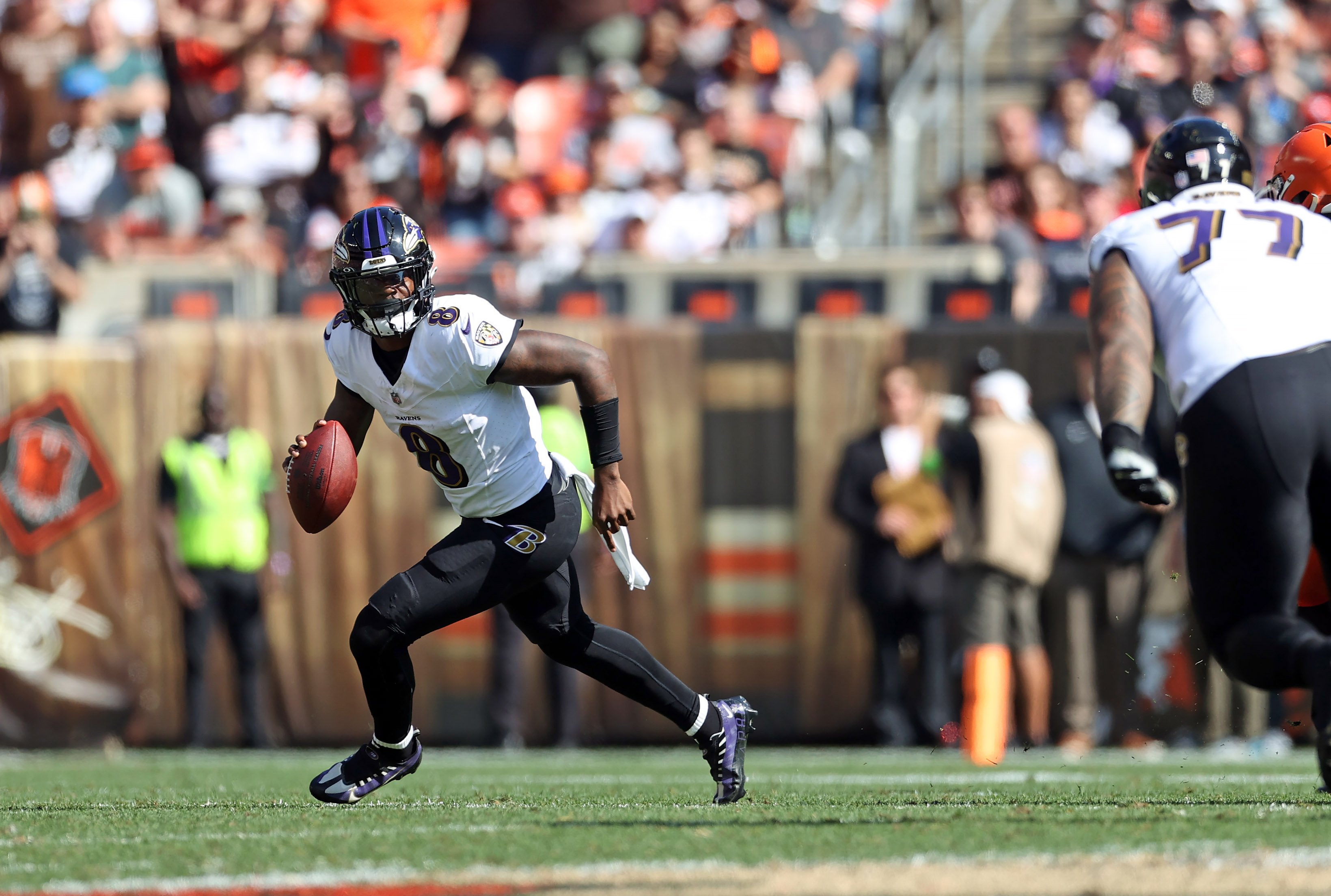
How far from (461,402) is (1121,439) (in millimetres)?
1923

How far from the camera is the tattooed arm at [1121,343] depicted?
4.22 meters

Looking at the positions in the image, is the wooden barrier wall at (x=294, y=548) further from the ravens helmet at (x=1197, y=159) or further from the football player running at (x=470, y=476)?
the ravens helmet at (x=1197, y=159)

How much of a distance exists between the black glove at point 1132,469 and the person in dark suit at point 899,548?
5455 mm

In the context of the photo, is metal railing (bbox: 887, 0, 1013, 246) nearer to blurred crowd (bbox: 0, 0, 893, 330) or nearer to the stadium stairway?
the stadium stairway

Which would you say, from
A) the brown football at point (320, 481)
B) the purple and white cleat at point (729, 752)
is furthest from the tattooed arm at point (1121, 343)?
the brown football at point (320, 481)

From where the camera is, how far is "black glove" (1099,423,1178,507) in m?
4.04

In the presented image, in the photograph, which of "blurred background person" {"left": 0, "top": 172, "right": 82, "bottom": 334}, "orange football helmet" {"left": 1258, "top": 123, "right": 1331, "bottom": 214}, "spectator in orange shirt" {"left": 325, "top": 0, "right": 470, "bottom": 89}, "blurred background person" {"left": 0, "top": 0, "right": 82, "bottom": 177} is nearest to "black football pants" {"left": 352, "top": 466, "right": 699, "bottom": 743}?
"orange football helmet" {"left": 1258, "top": 123, "right": 1331, "bottom": 214}

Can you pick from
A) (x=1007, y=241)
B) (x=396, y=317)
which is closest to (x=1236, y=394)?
(x=396, y=317)

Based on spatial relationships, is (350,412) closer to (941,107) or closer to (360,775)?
(360,775)

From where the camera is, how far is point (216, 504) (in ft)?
33.1

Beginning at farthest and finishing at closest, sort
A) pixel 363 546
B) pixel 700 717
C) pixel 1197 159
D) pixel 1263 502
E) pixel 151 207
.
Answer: pixel 151 207 → pixel 363 546 → pixel 700 717 → pixel 1197 159 → pixel 1263 502

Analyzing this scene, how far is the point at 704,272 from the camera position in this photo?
10336mm

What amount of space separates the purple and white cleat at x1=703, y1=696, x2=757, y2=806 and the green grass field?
91 mm

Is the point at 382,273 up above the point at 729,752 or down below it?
above
